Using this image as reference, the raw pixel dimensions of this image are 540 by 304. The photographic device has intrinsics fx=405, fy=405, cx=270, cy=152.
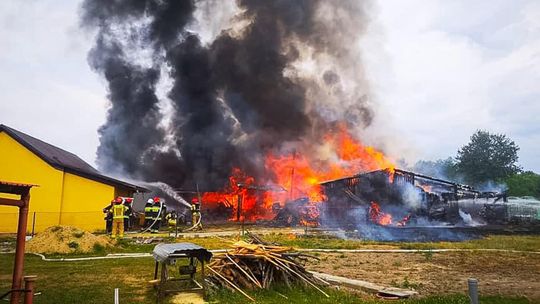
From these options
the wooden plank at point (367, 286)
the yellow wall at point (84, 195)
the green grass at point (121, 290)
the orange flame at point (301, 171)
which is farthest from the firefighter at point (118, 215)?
the orange flame at point (301, 171)

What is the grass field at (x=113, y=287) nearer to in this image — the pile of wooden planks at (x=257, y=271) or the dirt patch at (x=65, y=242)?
the pile of wooden planks at (x=257, y=271)

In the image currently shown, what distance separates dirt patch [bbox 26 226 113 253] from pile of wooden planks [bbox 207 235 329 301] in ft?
26.6

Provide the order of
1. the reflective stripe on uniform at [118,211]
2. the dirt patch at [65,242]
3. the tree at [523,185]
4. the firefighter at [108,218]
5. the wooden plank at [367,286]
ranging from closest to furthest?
1. the wooden plank at [367,286]
2. the dirt patch at [65,242]
3. the reflective stripe on uniform at [118,211]
4. the firefighter at [108,218]
5. the tree at [523,185]

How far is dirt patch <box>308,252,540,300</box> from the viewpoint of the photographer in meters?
9.70

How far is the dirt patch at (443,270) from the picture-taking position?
9.70 metres

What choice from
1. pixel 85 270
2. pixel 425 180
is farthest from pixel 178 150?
pixel 85 270

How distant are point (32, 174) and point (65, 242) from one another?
11894mm

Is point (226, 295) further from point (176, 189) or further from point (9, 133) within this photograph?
point (176, 189)

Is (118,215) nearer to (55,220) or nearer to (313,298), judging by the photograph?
(55,220)

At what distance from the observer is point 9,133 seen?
82.1 ft

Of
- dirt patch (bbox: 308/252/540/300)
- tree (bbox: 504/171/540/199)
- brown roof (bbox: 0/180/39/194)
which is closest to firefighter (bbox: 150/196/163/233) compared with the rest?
dirt patch (bbox: 308/252/540/300)

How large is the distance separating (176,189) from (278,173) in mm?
9468

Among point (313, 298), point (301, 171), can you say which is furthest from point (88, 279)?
point (301, 171)

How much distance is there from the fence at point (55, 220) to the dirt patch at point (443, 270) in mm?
14962
